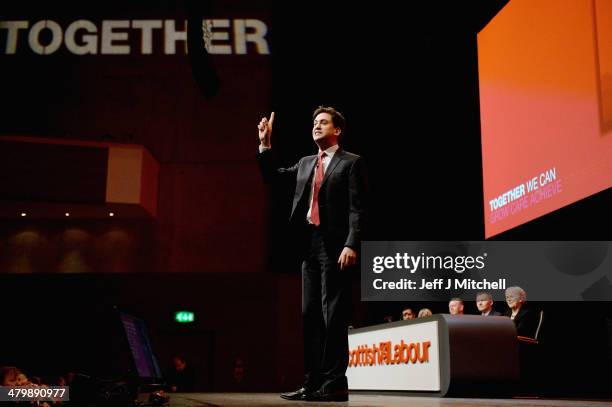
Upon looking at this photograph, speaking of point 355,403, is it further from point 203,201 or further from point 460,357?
point 203,201

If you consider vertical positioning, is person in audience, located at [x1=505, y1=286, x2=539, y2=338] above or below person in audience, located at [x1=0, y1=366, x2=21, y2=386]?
above

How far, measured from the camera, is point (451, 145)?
9.41m

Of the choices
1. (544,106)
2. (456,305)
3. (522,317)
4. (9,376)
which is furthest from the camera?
(456,305)

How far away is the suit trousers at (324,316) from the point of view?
2.88 m

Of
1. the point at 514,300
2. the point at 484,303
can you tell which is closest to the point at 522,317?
the point at 514,300

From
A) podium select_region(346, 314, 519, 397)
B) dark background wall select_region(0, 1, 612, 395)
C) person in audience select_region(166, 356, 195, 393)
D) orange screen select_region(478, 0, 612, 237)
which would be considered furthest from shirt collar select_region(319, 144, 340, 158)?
dark background wall select_region(0, 1, 612, 395)

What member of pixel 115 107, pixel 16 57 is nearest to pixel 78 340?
pixel 115 107

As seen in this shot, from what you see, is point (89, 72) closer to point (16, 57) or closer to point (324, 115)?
point (16, 57)

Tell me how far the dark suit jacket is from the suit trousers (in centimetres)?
7

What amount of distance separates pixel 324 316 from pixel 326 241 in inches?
12.9

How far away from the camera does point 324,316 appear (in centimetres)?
293

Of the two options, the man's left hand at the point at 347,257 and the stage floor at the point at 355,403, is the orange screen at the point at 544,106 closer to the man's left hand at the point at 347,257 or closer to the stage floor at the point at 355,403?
the stage floor at the point at 355,403

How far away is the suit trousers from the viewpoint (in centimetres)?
288

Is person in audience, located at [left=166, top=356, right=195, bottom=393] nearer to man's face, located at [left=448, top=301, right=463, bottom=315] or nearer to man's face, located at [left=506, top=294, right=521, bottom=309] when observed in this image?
man's face, located at [left=448, top=301, right=463, bottom=315]
